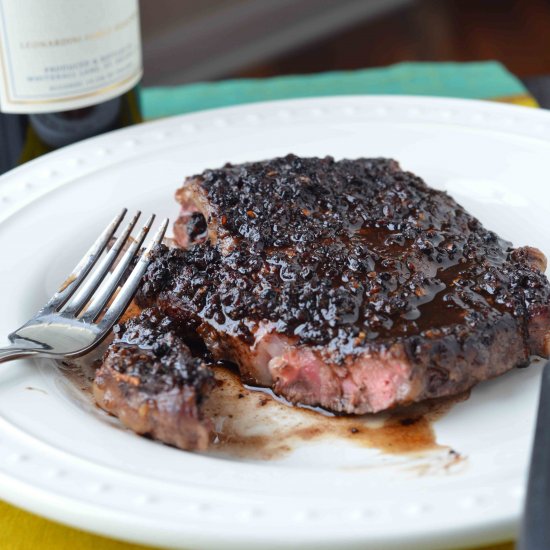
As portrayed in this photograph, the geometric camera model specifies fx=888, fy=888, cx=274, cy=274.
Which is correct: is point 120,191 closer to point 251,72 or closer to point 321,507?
point 321,507

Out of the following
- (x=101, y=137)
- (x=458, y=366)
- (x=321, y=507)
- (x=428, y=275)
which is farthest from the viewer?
(x=101, y=137)

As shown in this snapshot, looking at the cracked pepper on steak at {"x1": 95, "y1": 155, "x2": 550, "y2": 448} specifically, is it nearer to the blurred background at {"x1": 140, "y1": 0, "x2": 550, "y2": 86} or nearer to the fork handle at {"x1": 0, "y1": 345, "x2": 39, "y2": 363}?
the fork handle at {"x1": 0, "y1": 345, "x2": 39, "y2": 363}

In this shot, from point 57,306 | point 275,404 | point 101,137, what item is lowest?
point 275,404

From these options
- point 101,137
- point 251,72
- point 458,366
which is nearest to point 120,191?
point 101,137

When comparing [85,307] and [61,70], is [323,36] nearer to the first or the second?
[61,70]

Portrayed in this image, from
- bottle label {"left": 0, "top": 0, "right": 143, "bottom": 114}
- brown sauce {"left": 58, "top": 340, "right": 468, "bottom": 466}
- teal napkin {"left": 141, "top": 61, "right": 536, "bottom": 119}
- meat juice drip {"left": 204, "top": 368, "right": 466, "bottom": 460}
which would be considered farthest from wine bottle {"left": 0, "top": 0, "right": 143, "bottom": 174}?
meat juice drip {"left": 204, "top": 368, "right": 466, "bottom": 460}

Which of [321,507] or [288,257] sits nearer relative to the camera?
[321,507]
